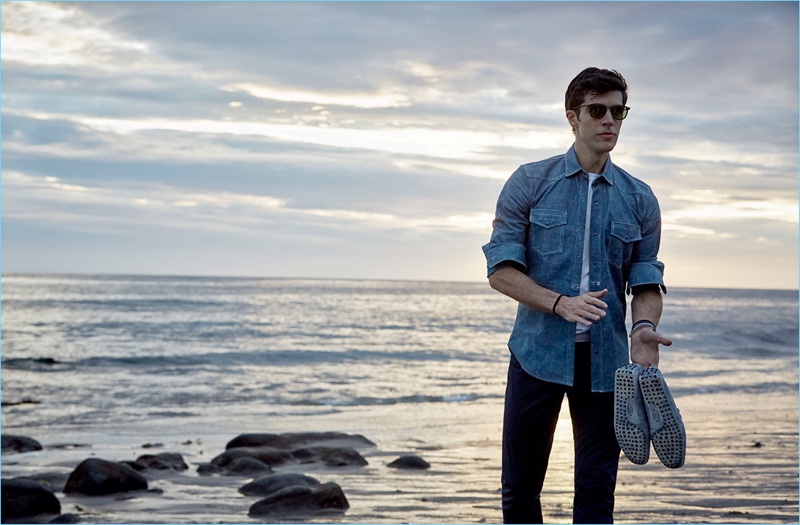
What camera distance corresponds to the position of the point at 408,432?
13.0 metres

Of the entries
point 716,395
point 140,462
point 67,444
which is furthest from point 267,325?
point 140,462

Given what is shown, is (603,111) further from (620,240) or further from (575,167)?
(620,240)

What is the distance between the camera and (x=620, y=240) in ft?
11.8

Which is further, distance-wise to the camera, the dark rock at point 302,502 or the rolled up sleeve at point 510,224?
the dark rock at point 302,502

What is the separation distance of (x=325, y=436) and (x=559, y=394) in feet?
29.2

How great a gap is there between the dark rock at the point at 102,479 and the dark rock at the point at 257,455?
51.3 inches

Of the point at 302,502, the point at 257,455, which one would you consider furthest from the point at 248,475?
the point at 302,502

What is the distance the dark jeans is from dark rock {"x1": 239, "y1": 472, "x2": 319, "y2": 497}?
17.0 ft

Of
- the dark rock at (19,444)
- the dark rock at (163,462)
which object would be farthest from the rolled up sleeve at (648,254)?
the dark rock at (19,444)

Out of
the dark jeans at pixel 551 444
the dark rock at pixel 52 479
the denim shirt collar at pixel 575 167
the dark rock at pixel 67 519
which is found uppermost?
the denim shirt collar at pixel 575 167

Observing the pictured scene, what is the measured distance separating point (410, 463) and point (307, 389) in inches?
400

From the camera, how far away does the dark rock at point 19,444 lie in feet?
38.7

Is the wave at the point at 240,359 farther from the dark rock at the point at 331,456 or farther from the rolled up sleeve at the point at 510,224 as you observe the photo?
the rolled up sleeve at the point at 510,224

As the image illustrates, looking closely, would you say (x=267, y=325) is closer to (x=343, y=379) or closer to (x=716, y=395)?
(x=343, y=379)
